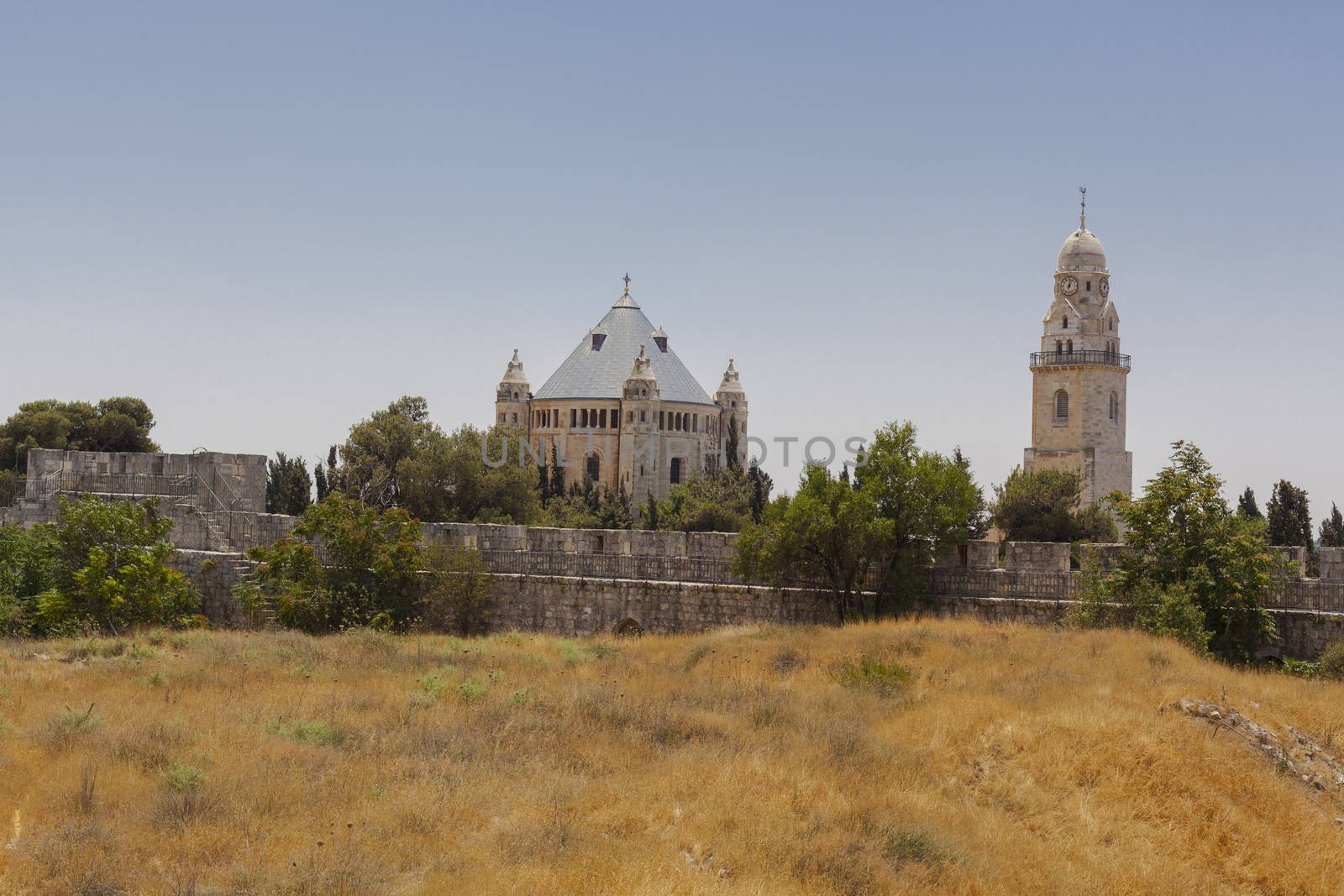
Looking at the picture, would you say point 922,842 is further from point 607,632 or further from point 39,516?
point 39,516

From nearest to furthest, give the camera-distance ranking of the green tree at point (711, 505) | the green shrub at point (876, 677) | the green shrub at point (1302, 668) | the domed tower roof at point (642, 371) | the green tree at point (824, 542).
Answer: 1. the green shrub at point (876, 677)
2. the green shrub at point (1302, 668)
3. the green tree at point (824, 542)
4. the green tree at point (711, 505)
5. the domed tower roof at point (642, 371)

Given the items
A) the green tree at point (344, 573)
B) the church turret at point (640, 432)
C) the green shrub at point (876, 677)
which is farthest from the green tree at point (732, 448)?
the green shrub at point (876, 677)

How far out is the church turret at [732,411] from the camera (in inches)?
4013

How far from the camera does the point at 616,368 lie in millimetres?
100500

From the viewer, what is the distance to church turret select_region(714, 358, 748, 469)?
102 metres

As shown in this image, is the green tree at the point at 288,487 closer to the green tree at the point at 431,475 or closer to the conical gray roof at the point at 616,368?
the green tree at the point at 431,475

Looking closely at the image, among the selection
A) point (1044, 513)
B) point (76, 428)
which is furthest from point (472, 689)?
point (76, 428)

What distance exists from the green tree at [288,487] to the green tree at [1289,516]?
38.5 meters

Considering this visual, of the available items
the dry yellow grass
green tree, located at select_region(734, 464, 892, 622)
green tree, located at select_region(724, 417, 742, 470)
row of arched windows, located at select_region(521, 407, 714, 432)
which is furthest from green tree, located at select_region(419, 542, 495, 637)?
row of arched windows, located at select_region(521, 407, 714, 432)

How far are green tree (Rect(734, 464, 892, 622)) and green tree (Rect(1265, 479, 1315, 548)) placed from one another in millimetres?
33320

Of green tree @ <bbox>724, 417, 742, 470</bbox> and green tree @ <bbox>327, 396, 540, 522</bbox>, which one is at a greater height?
green tree @ <bbox>724, 417, 742, 470</bbox>

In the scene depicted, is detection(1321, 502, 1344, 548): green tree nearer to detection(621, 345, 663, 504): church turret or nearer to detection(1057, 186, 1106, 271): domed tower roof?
detection(1057, 186, 1106, 271): domed tower roof

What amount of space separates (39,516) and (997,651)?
2142 cm

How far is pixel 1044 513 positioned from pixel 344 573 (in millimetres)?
36112
